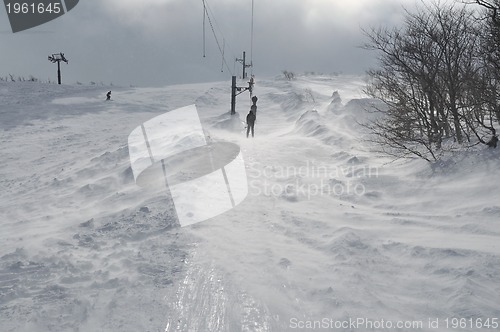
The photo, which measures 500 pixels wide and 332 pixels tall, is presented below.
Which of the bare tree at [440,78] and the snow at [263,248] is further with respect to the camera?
the bare tree at [440,78]

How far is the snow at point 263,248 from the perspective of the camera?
142 inches

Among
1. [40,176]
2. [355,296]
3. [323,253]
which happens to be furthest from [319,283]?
[40,176]

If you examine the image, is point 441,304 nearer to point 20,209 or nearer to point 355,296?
point 355,296

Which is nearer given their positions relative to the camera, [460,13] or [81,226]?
[81,226]

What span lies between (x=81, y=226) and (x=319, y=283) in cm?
364

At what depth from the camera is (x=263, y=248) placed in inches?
197

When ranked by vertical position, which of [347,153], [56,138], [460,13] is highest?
[460,13]

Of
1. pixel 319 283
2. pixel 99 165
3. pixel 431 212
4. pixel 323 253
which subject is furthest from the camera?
pixel 99 165

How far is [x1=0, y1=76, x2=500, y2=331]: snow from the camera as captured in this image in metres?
3.62

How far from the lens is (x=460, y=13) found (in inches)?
349

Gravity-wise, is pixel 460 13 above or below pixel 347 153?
above

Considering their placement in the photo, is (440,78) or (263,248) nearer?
(263,248)

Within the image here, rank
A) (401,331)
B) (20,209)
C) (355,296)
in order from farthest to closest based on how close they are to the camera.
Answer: (20,209), (355,296), (401,331)

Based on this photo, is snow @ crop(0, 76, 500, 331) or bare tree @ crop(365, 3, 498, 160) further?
bare tree @ crop(365, 3, 498, 160)
